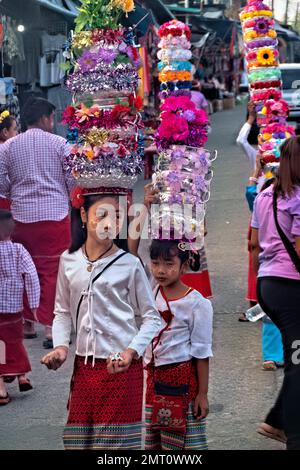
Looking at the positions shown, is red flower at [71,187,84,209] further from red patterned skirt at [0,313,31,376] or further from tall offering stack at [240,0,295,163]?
tall offering stack at [240,0,295,163]

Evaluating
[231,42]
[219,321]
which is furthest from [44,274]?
[231,42]

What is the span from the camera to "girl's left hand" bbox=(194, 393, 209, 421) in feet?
15.9

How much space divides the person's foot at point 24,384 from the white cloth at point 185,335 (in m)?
2.31

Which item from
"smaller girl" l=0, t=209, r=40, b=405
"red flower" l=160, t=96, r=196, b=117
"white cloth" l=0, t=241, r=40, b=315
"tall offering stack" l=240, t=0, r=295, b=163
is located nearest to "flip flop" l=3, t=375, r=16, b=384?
"smaller girl" l=0, t=209, r=40, b=405

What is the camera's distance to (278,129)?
7.82 meters

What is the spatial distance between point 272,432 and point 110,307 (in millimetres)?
1652

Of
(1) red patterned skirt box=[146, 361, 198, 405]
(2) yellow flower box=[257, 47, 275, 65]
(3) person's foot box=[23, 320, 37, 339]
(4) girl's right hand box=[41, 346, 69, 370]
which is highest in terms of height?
(2) yellow flower box=[257, 47, 275, 65]

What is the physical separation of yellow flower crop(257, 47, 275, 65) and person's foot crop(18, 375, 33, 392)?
335 centimetres

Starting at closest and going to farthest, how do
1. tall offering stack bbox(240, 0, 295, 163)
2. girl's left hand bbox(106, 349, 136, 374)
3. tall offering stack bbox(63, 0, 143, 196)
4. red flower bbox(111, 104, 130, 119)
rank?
girl's left hand bbox(106, 349, 136, 374)
tall offering stack bbox(63, 0, 143, 196)
red flower bbox(111, 104, 130, 119)
tall offering stack bbox(240, 0, 295, 163)

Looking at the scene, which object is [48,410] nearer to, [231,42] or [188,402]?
[188,402]

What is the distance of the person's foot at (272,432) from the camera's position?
5.68 m

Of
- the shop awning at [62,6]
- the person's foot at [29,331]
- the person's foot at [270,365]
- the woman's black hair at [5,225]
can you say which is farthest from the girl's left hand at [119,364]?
the shop awning at [62,6]

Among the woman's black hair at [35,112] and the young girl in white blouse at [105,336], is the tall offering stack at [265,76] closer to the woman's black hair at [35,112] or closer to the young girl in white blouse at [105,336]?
the woman's black hair at [35,112]

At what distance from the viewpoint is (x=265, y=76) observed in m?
8.37
